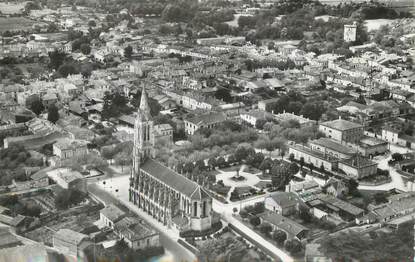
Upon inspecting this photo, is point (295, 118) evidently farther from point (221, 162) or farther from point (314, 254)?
point (314, 254)

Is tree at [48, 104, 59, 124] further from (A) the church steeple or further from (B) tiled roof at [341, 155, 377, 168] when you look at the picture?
(B) tiled roof at [341, 155, 377, 168]

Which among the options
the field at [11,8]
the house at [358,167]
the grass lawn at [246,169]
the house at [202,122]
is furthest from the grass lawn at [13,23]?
the house at [358,167]

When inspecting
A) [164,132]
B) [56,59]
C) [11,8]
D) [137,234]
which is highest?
[11,8]

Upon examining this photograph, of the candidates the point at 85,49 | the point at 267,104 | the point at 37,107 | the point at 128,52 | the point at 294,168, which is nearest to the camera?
the point at 294,168

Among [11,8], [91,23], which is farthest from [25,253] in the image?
[91,23]

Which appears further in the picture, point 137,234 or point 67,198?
point 67,198

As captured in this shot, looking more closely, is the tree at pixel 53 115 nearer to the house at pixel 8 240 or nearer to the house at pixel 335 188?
the house at pixel 8 240
